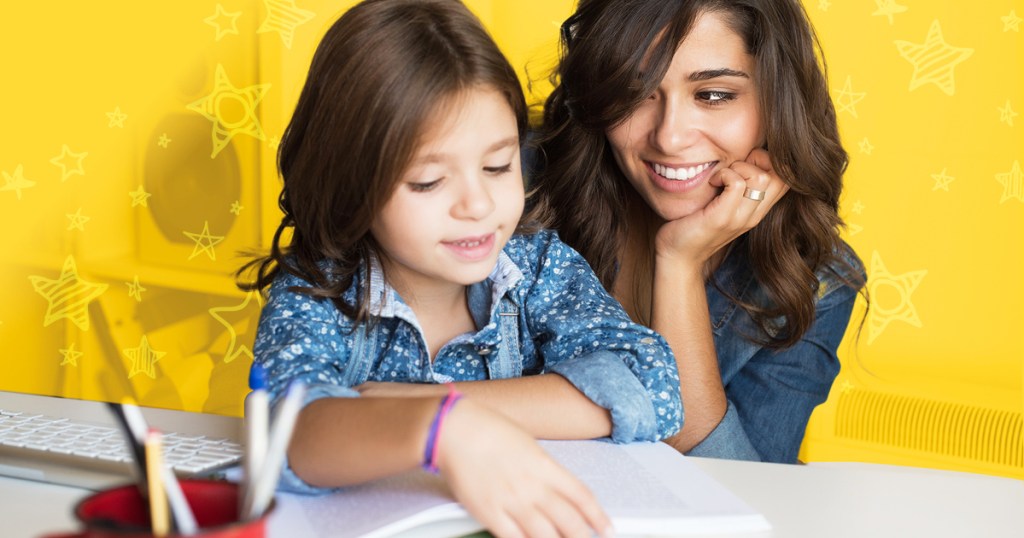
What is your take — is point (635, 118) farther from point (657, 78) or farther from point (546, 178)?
point (546, 178)

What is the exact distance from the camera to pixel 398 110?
103 cm

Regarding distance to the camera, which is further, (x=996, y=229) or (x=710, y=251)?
(x=996, y=229)

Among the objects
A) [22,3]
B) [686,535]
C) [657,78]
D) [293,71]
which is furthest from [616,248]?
[22,3]

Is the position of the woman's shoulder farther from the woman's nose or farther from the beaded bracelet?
the beaded bracelet

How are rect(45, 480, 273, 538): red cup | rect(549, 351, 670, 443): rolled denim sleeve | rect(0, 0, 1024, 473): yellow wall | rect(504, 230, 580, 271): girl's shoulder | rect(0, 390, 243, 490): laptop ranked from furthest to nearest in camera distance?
rect(0, 0, 1024, 473): yellow wall < rect(504, 230, 580, 271): girl's shoulder < rect(549, 351, 670, 443): rolled denim sleeve < rect(0, 390, 243, 490): laptop < rect(45, 480, 273, 538): red cup

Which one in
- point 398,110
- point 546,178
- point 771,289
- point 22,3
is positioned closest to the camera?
point 398,110

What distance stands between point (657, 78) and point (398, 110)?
47 cm

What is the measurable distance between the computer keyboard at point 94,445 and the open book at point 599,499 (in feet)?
0.27

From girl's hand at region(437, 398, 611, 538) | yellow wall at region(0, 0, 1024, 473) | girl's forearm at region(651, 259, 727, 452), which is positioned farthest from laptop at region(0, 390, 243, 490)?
yellow wall at region(0, 0, 1024, 473)

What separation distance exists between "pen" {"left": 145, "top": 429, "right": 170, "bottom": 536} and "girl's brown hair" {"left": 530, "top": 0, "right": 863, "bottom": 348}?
100cm

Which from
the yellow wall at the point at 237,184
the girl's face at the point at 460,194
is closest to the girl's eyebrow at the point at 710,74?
the girl's face at the point at 460,194

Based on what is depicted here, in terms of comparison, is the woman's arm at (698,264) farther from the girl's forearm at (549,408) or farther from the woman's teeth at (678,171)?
the girl's forearm at (549,408)

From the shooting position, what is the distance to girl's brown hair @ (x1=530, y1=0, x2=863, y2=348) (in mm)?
1399

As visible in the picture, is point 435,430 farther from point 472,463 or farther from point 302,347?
point 302,347
